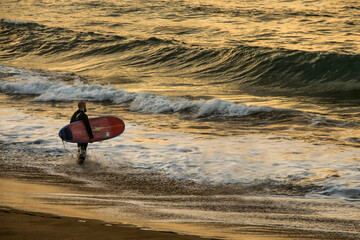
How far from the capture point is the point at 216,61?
71.5 feet

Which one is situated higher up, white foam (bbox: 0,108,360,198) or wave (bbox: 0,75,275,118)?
wave (bbox: 0,75,275,118)

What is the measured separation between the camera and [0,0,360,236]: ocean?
7441 millimetres

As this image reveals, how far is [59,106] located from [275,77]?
369 inches

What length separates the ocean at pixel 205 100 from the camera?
7.44m

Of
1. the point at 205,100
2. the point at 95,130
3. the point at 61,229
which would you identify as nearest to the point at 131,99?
the point at 205,100

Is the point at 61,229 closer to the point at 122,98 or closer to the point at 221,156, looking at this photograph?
the point at 221,156

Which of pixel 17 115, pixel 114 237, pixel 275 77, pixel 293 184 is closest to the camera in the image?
pixel 114 237

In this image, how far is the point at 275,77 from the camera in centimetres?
1959

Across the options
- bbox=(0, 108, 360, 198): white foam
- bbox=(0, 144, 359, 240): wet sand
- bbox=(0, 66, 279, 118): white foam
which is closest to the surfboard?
bbox=(0, 108, 360, 198): white foam

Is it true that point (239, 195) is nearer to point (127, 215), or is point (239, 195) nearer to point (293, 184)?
point (293, 184)

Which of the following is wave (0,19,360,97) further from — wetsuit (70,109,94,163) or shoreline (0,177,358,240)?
shoreline (0,177,358,240)

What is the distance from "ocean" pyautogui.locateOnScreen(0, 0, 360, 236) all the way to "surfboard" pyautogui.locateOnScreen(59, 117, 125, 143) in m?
0.36

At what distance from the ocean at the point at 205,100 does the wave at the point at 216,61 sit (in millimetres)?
72

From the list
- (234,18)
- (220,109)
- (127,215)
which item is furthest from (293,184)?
(234,18)
